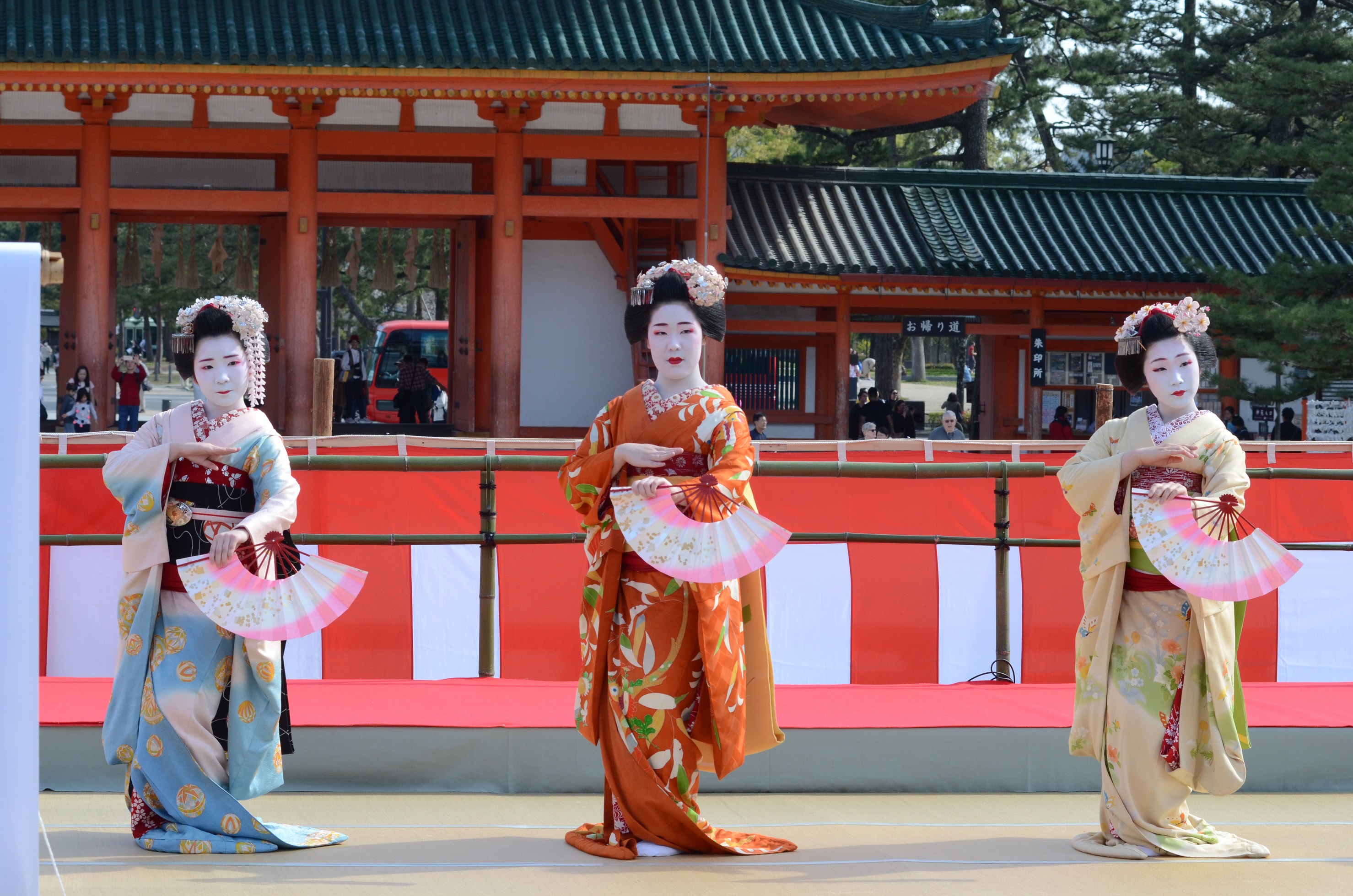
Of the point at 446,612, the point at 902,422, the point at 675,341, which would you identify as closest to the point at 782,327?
the point at 902,422

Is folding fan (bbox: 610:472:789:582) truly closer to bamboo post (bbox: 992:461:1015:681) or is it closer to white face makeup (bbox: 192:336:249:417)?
white face makeup (bbox: 192:336:249:417)

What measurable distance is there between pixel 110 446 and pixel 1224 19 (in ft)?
69.6

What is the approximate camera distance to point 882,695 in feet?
17.7

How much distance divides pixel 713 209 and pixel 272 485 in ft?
31.3

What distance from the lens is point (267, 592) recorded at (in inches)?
151

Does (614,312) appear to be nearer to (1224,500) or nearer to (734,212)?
(734,212)

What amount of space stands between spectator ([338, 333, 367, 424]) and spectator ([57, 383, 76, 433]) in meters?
7.34

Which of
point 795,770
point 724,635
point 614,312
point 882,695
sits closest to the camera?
point 724,635

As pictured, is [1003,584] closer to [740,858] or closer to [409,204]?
[740,858]

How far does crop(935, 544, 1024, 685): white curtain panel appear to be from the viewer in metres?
6.40

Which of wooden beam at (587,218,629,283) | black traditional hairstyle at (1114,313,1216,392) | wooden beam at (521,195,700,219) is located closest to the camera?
black traditional hairstyle at (1114,313,1216,392)

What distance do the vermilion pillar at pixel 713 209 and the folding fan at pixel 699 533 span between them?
30.0ft

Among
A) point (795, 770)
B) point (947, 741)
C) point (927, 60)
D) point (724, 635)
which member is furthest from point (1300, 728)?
point (927, 60)

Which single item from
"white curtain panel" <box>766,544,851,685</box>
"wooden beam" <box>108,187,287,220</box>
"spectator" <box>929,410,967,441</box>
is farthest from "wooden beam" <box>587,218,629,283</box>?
"white curtain panel" <box>766,544,851,685</box>
